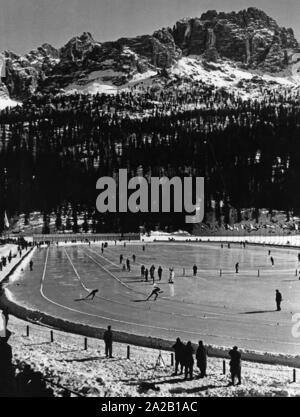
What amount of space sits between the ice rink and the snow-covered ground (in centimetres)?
225

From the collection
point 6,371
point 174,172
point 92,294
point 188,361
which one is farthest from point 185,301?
point 174,172

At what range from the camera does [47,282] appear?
3684 centimetres

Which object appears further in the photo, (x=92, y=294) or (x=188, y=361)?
(x=92, y=294)

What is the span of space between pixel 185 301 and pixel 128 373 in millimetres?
12505

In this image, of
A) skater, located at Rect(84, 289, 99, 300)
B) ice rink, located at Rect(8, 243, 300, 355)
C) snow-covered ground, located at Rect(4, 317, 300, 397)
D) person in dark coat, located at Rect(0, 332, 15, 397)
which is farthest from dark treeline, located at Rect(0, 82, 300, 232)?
person in dark coat, located at Rect(0, 332, 15, 397)

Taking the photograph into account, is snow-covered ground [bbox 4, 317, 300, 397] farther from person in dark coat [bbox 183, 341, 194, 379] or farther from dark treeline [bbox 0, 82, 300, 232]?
dark treeline [bbox 0, 82, 300, 232]

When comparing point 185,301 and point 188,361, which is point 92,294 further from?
point 188,361

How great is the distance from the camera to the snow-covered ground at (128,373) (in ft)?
45.4

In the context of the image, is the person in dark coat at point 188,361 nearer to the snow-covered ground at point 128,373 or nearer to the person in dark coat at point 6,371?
the snow-covered ground at point 128,373

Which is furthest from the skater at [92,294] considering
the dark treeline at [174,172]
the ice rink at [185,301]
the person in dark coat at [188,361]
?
the dark treeline at [174,172]

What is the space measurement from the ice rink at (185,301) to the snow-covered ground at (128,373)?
7.39 feet

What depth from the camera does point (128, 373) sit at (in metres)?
15.8

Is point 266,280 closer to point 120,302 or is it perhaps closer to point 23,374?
point 120,302
